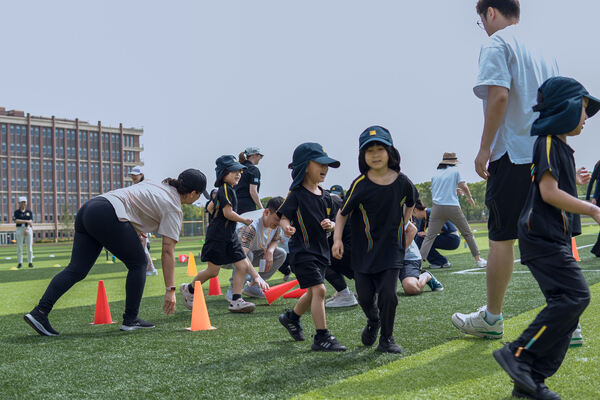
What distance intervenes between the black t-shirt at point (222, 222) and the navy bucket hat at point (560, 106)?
14.5ft

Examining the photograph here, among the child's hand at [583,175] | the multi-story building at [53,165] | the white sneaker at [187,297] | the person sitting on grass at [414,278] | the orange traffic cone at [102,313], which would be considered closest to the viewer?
A: the child's hand at [583,175]

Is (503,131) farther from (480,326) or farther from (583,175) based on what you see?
(480,326)

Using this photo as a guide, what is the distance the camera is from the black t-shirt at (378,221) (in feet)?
14.2

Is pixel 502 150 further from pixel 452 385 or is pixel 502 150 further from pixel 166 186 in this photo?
pixel 166 186

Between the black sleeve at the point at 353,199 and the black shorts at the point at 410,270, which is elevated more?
the black sleeve at the point at 353,199

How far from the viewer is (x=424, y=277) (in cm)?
764

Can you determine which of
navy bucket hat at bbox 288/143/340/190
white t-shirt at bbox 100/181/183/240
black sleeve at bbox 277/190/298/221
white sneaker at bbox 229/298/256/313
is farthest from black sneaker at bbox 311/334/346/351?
white sneaker at bbox 229/298/256/313

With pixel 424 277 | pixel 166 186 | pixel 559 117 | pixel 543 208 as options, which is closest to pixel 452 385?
pixel 543 208

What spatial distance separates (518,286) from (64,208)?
114582 mm

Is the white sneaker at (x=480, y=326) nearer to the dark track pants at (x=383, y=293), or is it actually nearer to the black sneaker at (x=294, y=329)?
the dark track pants at (x=383, y=293)

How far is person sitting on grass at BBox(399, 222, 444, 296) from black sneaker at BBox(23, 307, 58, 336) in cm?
398

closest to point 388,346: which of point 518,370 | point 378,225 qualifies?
point 378,225

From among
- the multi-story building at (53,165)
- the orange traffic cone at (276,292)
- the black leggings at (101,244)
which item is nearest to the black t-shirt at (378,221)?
the black leggings at (101,244)

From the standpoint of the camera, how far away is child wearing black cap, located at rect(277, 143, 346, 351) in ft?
15.7
